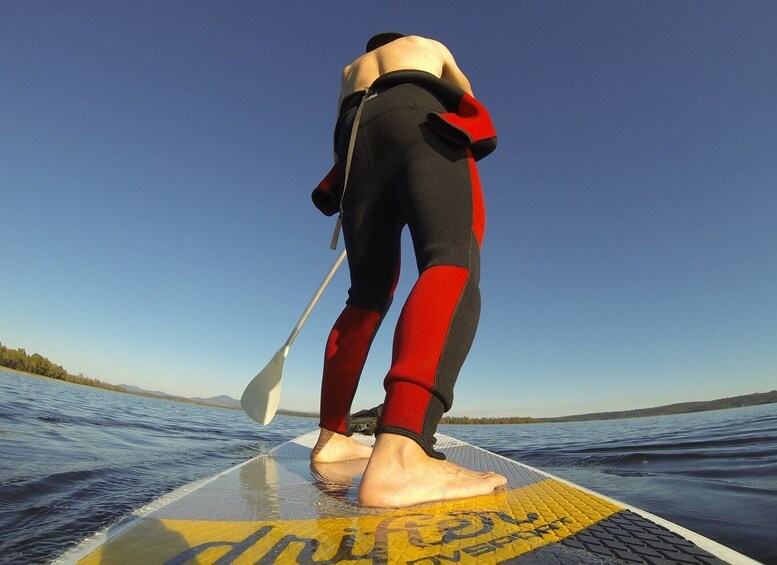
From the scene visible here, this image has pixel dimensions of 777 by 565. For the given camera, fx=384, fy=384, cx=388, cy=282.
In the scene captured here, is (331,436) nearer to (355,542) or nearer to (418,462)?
(418,462)

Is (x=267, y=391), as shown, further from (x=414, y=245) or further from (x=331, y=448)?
(x=414, y=245)

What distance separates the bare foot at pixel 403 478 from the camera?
1086 mm

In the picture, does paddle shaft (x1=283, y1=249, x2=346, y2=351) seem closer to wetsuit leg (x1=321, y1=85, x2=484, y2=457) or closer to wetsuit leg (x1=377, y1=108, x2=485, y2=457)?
wetsuit leg (x1=321, y1=85, x2=484, y2=457)

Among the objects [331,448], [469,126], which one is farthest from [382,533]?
[469,126]

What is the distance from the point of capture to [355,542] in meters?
0.77

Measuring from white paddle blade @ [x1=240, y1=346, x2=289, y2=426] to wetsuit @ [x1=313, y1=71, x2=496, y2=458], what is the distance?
541mm

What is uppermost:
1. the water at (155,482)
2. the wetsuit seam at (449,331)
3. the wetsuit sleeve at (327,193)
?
the wetsuit sleeve at (327,193)

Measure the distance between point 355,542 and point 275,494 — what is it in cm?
56

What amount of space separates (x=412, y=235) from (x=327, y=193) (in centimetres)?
71

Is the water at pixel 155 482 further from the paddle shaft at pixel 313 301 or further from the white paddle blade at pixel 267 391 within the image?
the paddle shaft at pixel 313 301

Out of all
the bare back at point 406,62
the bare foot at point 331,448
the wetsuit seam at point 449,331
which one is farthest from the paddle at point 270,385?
the wetsuit seam at point 449,331

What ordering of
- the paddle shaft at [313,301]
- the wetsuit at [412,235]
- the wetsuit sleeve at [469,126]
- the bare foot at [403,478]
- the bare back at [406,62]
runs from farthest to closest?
the paddle shaft at [313,301] → the bare back at [406,62] → the wetsuit sleeve at [469,126] → the wetsuit at [412,235] → the bare foot at [403,478]

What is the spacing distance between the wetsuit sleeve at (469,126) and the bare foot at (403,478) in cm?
111

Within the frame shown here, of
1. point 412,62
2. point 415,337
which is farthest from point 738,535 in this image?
point 412,62
